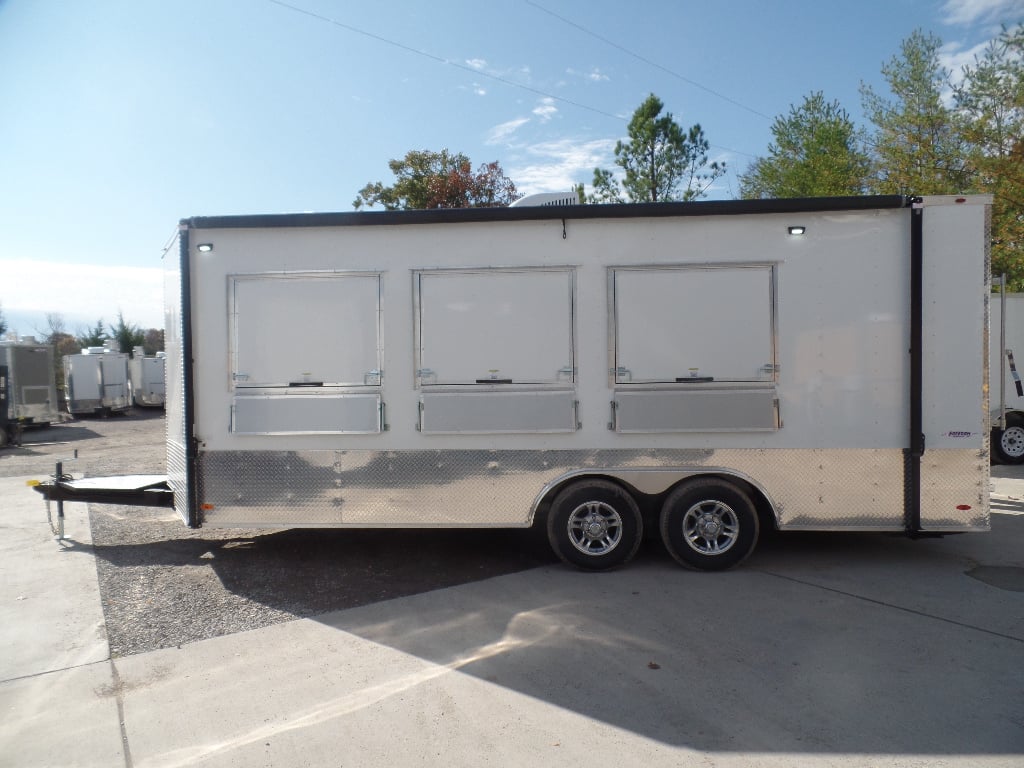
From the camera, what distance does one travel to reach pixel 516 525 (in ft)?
18.7

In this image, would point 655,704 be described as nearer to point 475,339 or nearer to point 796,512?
point 796,512

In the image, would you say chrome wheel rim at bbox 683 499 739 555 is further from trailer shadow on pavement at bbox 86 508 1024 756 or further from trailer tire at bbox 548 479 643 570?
trailer tire at bbox 548 479 643 570

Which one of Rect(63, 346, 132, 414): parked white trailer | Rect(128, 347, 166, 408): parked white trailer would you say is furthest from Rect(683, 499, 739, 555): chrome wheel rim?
Rect(128, 347, 166, 408): parked white trailer

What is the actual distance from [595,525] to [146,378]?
28.2 m

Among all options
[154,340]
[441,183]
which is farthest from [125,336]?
[441,183]

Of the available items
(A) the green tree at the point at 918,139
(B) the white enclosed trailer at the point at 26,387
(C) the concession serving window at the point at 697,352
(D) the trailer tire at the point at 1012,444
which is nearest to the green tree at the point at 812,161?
(A) the green tree at the point at 918,139

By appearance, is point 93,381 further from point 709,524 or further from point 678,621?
point 678,621

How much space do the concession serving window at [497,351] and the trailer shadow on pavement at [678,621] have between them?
1.36m

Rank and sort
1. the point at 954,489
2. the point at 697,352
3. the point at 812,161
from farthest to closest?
the point at 812,161, the point at 697,352, the point at 954,489

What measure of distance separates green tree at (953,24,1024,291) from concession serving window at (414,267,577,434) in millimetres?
11812

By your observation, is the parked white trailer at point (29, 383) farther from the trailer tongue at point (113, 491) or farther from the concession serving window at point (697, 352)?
the concession serving window at point (697, 352)

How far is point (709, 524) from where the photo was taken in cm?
573

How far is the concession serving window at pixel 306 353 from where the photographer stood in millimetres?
5734

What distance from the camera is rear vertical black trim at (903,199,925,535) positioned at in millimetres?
5492
